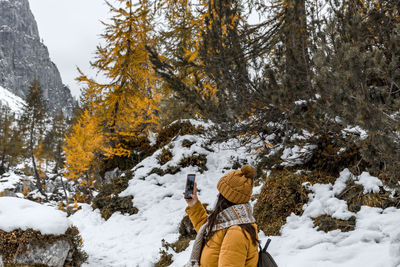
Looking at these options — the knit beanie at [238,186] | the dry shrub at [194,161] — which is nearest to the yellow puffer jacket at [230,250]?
the knit beanie at [238,186]

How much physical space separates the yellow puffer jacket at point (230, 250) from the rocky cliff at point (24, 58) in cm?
13862

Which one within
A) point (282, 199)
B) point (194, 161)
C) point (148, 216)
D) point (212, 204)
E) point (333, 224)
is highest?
point (194, 161)

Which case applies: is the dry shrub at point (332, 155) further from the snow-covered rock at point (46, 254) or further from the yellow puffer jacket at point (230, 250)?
the snow-covered rock at point (46, 254)

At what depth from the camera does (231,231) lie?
1.61 m

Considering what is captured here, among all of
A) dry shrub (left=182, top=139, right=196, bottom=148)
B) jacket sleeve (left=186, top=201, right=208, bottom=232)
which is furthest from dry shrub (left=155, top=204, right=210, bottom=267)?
dry shrub (left=182, top=139, right=196, bottom=148)

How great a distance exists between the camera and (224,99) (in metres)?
4.34

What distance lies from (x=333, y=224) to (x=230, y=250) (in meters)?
2.69

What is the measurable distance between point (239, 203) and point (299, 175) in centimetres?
340

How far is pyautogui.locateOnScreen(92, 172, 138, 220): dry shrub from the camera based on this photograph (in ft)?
25.9

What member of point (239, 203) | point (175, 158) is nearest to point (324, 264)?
point (239, 203)

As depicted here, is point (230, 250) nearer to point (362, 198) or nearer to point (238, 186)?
point (238, 186)

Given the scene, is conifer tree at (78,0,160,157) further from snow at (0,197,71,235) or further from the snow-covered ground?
snow at (0,197,71,235)

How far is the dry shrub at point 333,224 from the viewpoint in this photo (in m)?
3.39

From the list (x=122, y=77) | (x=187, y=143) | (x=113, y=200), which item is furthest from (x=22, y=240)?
(x=122, y=77)
